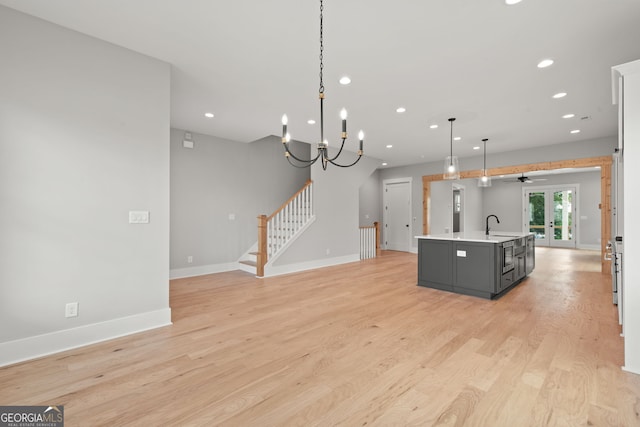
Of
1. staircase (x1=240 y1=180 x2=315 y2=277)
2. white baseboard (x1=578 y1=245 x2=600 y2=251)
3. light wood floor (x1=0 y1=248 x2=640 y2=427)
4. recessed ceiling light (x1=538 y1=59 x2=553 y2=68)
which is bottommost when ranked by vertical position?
light wood floor (x1=0 y1=248 x2=640 y2=427)

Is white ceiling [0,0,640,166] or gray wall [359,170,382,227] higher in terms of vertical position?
white ceiling [0,0,640,166]

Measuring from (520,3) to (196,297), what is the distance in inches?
192

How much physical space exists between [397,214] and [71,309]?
28.3 feet

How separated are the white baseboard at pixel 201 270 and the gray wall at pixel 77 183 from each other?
2.60 m

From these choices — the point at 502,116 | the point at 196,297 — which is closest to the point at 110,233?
the point at 196,297

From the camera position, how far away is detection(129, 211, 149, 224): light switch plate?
2.98 m

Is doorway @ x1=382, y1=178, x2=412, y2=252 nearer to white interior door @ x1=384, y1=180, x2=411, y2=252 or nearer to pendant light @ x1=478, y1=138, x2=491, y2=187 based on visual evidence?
white interior door @ x1=384, y1=180, x2=411, y2=252

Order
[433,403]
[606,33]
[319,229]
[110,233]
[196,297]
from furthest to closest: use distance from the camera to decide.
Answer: [319,229], [196,297], [110,233], [606,33], [433,403]

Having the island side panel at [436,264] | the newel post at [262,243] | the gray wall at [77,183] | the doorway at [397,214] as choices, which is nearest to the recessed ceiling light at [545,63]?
the island side panel at [436,264]

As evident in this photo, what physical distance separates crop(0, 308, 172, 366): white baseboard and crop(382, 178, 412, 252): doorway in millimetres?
7744

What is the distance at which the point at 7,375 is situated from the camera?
221 cm

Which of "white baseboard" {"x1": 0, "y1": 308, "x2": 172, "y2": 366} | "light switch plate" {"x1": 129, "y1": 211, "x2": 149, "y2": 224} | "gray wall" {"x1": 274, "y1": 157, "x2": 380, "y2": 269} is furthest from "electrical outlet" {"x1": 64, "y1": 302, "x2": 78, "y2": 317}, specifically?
"gray wall" {"x1": 274, "y1": 157, "x2": 380, "y2": 269}

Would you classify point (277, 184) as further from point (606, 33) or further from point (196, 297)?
point (606, 33)

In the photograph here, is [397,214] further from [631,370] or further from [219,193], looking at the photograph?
[631,370]
